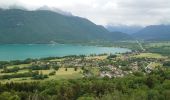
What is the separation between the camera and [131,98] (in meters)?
43.5

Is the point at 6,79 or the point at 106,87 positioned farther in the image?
the point at 6,79

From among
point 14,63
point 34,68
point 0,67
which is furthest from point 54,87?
point 14,63

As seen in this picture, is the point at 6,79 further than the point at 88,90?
Yes

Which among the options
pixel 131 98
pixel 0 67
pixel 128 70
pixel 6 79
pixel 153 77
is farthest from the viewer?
pixel 0 67

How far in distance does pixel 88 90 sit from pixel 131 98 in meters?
9.40

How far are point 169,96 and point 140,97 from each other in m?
3.66

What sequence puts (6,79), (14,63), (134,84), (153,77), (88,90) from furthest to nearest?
A: (14,63) < (6,79) < (153,77) < (134,84) < (88,90)

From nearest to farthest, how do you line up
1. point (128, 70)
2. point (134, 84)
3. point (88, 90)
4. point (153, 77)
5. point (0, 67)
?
point (88, 90) < point (134, 84) < point (153, 77) < point (128, 70) < point (0, 67)

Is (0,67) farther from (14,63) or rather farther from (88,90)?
(88,90)

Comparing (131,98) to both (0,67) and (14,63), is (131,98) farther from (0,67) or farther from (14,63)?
(14,63)

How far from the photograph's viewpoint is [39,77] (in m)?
71.6

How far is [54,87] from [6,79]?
61.8ft

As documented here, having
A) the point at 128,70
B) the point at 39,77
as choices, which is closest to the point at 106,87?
the point at 39,77

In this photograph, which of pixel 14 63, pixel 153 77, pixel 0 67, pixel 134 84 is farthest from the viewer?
pixel 14 63
